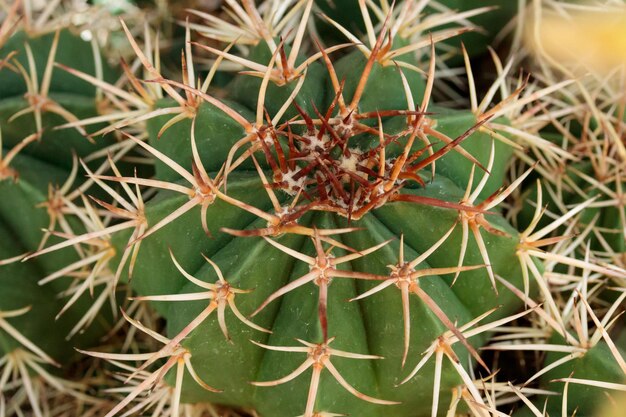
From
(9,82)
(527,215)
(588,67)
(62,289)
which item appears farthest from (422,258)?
(9,82)

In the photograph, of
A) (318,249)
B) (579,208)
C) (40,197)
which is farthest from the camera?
(40,197)

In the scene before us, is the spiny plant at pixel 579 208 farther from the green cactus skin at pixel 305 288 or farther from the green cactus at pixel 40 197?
the green cactus at pixel 40 197

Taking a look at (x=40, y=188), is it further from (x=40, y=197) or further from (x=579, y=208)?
(x=579, y=208)

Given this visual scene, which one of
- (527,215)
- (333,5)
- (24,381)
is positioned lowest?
(24,381)

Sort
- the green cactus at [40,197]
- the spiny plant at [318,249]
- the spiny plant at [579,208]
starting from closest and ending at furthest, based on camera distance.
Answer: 1. the spiny plant at [318,249]
2. the spiny plant at [579,208]
3. the green cactus at [40,197]

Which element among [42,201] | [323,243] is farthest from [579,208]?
[42,201]

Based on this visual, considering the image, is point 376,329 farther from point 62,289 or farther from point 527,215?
point 62,289

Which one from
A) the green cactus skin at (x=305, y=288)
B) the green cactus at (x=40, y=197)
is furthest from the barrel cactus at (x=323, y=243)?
the green cactus at (x=40, y=197)

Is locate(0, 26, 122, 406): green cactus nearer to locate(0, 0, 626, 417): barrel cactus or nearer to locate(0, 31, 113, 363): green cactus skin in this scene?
locate(0, 31, 113, 363): green cactus skin

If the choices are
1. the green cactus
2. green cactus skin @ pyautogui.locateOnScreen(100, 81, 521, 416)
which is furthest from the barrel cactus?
the green cactus
